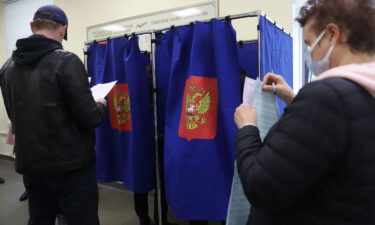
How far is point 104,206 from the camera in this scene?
9.36ft

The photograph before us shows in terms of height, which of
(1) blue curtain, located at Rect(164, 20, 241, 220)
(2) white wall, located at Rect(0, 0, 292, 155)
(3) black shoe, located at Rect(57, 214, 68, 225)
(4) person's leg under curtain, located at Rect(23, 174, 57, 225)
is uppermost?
(2) white wall, located at Rect(0, 0, 292, 155)

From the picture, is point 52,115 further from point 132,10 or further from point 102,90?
point 132,10

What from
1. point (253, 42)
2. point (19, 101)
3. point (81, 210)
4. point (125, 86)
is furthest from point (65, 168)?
point (253, 42)

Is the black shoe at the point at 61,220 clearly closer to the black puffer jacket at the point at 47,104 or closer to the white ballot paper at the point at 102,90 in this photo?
the black puffer jacket at the point at 47,104

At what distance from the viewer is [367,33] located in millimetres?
659

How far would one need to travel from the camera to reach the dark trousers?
4.33 feet

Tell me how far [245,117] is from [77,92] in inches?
30.3

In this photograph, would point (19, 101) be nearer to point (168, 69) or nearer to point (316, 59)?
point (168, 69)

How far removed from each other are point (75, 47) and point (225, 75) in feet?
9.89

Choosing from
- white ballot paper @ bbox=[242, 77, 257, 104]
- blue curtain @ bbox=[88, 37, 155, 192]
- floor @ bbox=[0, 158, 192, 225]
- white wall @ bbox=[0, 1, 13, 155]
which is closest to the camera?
white ballot paper @ bbox=[242, 77, 257, 104]

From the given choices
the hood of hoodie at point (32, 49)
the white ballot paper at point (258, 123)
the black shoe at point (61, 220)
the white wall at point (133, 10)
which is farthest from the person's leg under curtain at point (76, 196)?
the white wall at point (133, 10)

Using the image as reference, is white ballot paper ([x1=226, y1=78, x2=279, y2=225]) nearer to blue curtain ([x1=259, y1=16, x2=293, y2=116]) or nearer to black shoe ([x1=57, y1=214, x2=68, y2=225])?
blue curtain ([x1=259, y1=16, x2=293, y2=116])

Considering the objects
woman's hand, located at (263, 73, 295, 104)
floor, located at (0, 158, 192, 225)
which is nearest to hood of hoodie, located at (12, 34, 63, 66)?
woman's hand, located at (263, 73, 295, 104)

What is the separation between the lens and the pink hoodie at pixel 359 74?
0.61 m
